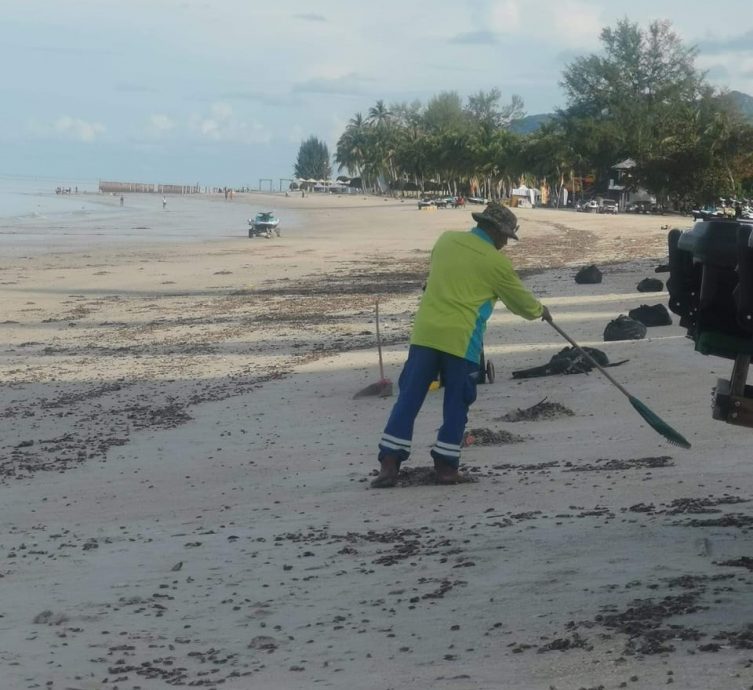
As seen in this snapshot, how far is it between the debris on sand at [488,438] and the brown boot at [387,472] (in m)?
1.44

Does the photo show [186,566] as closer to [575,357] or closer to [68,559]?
[68,559]

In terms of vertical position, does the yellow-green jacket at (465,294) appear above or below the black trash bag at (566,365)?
above

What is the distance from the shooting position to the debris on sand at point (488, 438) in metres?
9.73

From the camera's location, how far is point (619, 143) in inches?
3762

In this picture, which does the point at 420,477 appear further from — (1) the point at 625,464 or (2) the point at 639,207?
Result: (2) the point at 639,207

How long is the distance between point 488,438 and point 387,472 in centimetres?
168

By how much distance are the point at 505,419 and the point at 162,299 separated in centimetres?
1722

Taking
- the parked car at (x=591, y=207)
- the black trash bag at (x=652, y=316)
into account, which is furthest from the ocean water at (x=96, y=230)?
the black trash bag at (x=652, y=316)

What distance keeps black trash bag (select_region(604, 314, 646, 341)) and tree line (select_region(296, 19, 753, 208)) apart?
54.9 metres

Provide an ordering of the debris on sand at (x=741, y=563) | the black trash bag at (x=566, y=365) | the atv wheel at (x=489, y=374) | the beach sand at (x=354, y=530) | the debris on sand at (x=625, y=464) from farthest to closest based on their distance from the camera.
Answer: the atv wheel at (x=489, y=374) → the black trash bag at (x=566, y=365) → the debris on sand at (x=625, y=464) → the debris on sand at (x=741, y=563) → the beach sand at (x=354, y=530)

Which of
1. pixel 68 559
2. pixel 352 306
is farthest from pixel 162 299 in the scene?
pixel 68 559

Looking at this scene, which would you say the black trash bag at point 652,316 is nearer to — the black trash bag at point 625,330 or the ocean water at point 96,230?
the black trash bag at point 625,330

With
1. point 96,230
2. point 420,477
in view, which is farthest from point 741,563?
point 96,230

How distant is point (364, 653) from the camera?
504cm
